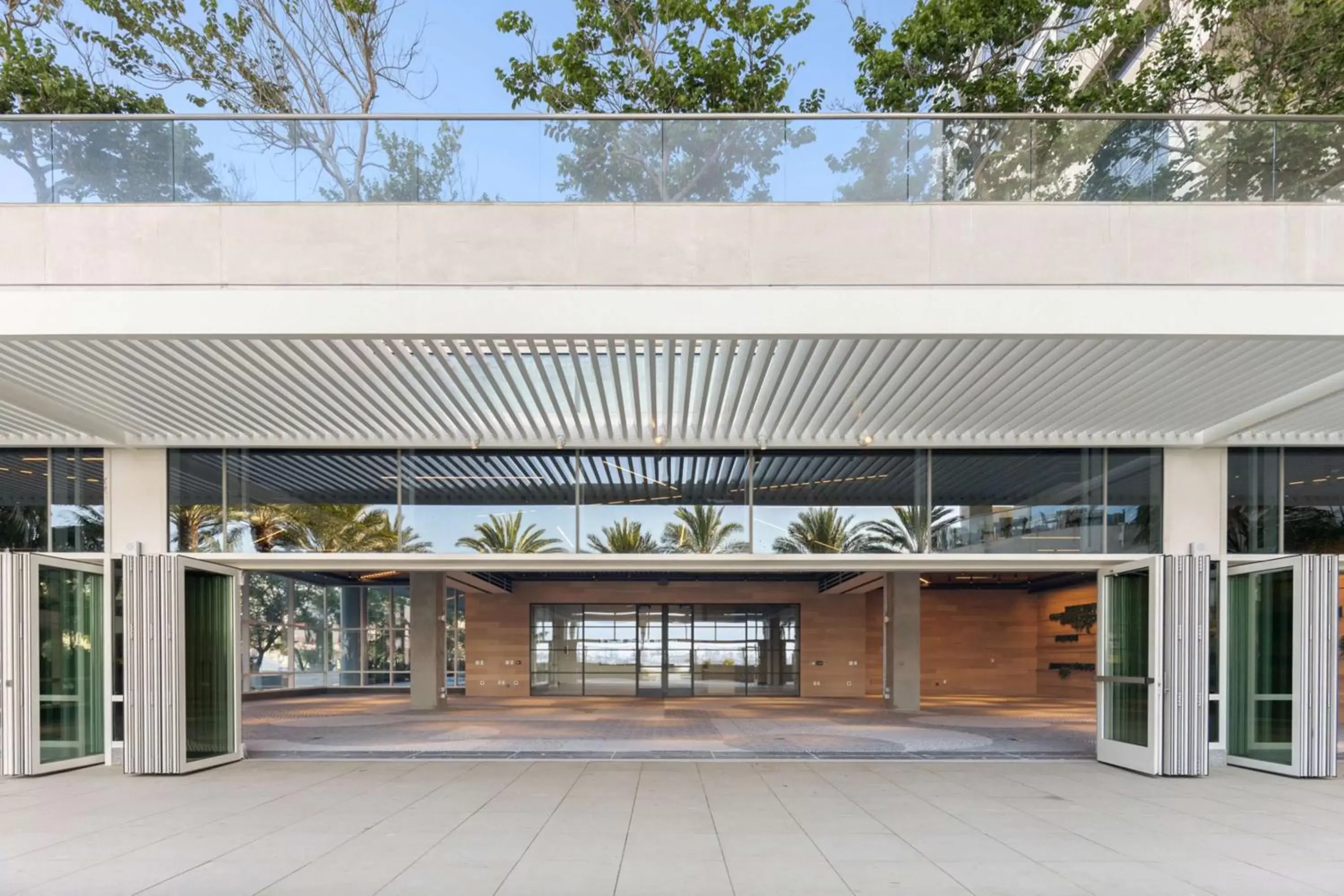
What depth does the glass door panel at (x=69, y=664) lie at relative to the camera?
1103cm

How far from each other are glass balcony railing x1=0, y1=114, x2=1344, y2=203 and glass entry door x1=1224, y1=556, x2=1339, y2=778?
13.7ft

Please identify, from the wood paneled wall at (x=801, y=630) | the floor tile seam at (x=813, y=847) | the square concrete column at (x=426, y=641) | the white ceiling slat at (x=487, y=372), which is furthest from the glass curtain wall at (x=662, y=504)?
the wood paneled wall at (x=801, y=630)

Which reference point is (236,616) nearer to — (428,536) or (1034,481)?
(428,536)

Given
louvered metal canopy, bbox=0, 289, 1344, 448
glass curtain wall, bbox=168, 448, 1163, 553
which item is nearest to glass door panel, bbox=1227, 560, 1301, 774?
louvered metal canopy, bbox=0, 289, 1344, 448

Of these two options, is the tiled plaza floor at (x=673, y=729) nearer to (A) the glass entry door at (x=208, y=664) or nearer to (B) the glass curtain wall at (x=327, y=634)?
(A) the glass entry door at (x=208, y=664)

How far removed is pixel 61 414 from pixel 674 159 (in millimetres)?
6655

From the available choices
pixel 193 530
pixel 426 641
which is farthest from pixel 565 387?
pixel 426 641

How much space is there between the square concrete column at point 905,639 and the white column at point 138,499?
14.3 metres

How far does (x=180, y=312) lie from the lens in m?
7.76

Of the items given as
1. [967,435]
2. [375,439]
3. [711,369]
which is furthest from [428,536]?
[967,435]

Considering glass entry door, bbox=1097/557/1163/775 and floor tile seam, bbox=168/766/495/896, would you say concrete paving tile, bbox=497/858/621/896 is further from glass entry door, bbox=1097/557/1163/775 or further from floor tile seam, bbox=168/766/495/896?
glass entry door, bbox=1097/557/1163/775

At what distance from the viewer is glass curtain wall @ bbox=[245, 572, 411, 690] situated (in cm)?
3052

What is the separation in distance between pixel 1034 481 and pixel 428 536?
24.5ft

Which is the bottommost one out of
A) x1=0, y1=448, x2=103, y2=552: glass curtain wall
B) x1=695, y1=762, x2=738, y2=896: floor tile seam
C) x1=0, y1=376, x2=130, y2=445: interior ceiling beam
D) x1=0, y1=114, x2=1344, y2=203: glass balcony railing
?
x1=695, y1=762, x2=738, y2=896: floor tile seam
